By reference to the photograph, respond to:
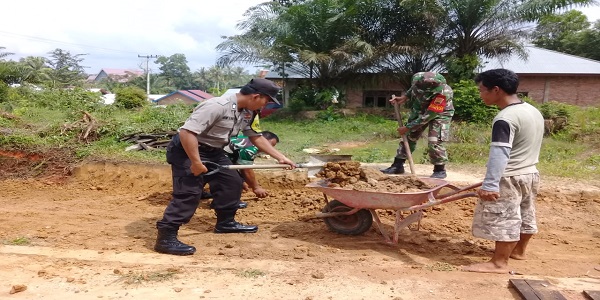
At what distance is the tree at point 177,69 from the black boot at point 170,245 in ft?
239

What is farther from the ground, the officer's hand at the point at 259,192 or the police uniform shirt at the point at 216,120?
the police uniform shirt at the point at 216,120

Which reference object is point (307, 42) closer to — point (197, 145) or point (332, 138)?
point (332, 138)

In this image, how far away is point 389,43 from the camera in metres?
16.9

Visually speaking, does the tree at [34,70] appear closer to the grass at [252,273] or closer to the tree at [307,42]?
the tree at [307,42]

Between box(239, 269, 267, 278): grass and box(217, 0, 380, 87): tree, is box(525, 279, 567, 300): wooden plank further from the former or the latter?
box(217, 0, 380, 87): tree

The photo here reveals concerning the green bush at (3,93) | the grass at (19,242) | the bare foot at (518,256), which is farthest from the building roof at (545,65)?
the grass at (19,242)

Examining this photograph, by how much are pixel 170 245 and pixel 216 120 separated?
1180 millimetres

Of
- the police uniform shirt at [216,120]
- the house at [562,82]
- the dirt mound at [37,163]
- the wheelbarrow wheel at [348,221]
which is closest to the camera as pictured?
the police uniform shirt at [216,120]

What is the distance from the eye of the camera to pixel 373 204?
154 inches

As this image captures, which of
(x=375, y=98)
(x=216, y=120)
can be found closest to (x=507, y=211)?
(x=216, y=120)

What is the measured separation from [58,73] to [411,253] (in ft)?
122

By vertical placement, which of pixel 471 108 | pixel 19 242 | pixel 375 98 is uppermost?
pixel 375 98

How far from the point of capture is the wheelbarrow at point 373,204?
3725 mm

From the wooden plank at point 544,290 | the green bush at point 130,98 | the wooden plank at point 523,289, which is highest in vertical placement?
the green bush at point 130,98
